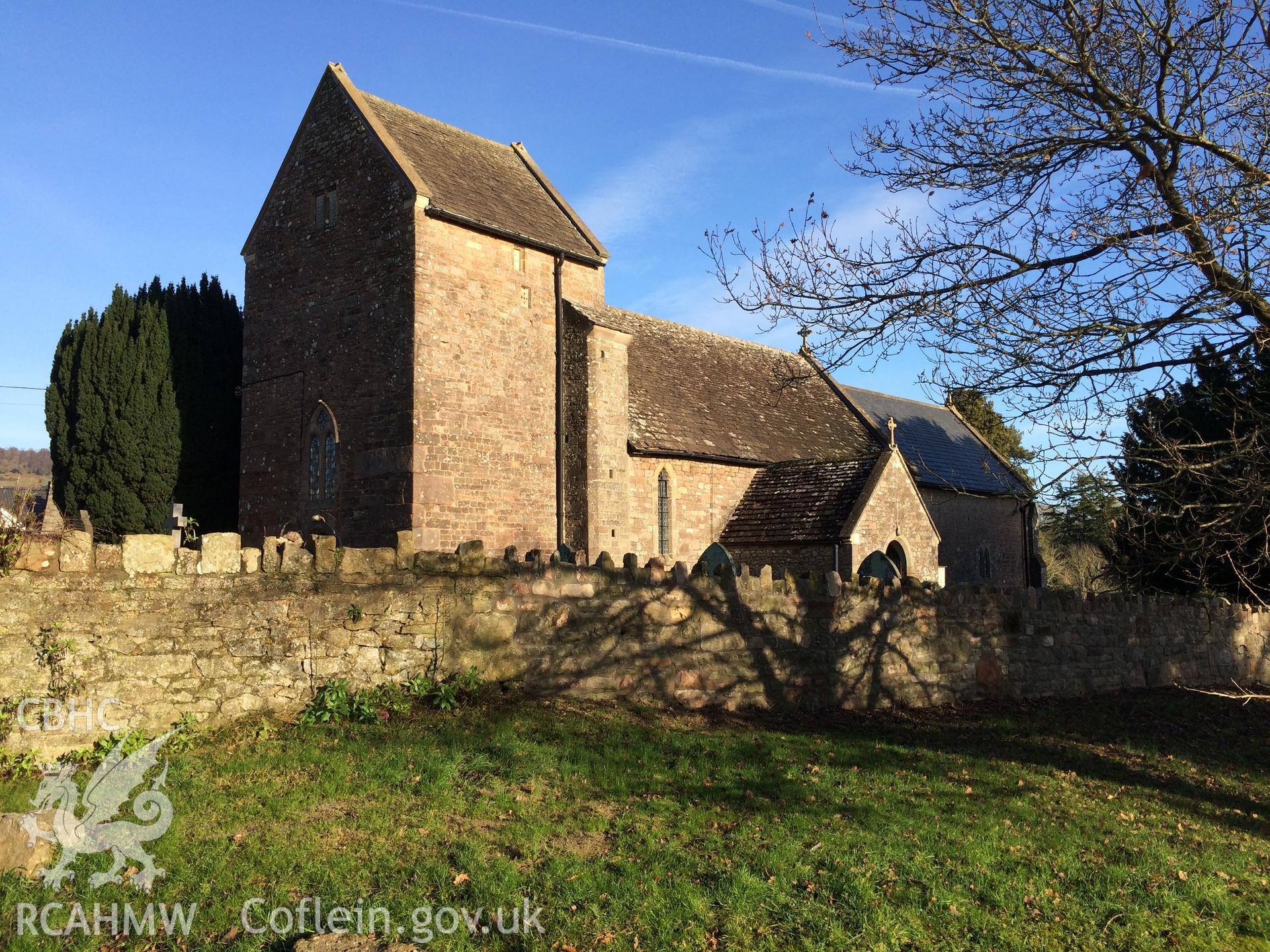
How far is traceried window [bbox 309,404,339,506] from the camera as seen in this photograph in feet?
64.4

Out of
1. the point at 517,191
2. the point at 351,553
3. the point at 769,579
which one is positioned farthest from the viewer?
the point at 517,191

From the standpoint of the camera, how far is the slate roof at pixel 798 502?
2125cm

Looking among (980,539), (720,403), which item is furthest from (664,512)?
(980,539)

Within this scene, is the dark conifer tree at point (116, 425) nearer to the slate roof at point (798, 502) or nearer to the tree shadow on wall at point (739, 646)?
the slate roof at point (798, 502)

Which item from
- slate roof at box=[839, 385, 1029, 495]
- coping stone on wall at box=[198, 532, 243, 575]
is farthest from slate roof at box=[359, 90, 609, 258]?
slate roof at box=[839, 385, 1029, 495]

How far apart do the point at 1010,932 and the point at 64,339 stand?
2442cm

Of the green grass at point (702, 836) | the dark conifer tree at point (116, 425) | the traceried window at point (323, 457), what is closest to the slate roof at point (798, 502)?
the traceried window at point (323, 457)

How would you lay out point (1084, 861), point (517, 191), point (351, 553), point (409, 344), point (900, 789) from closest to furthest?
point (1084, 861), point (900, 789), point (351, 553), point (409, 344), point (517, 191)

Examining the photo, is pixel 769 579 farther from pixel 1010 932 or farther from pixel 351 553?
pixel 1010 932

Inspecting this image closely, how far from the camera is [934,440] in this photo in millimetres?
34688

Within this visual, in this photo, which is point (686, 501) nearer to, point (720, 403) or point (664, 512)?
point (664, 512)

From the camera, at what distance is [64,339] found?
2333 cm

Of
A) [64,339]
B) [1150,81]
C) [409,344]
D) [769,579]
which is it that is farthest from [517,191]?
[1150,81]

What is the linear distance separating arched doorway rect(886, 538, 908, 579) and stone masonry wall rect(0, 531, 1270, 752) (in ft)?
18.5
